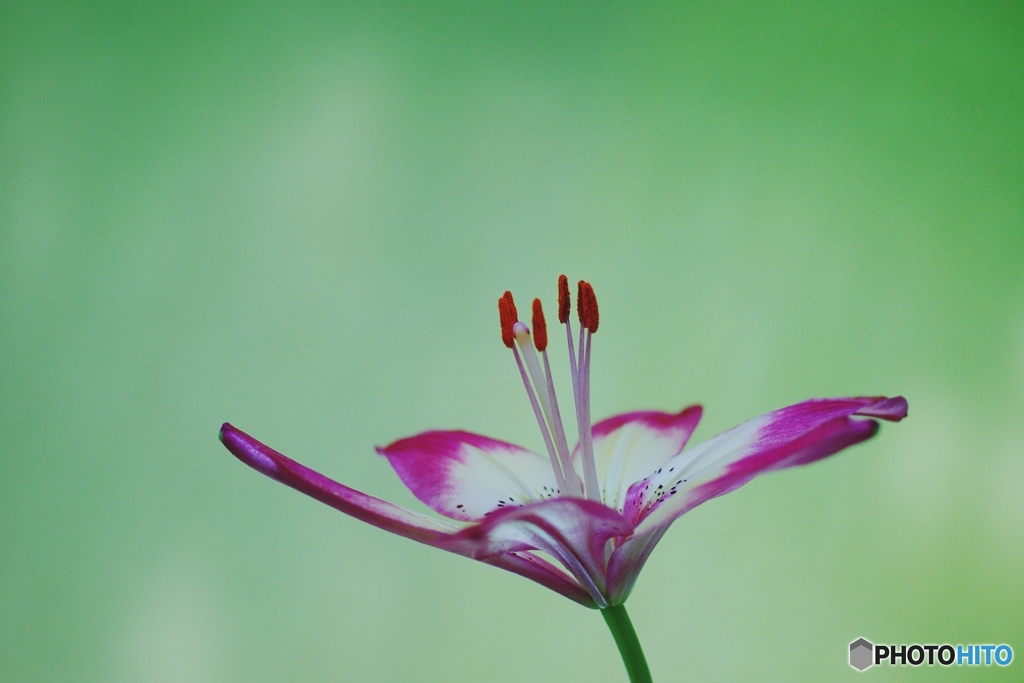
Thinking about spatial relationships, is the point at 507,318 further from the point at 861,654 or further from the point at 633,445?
the point at 861,654

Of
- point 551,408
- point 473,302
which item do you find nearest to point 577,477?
point 551,408

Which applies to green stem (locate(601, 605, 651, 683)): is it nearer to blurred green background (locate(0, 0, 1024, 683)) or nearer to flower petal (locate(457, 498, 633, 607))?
flower petal (locate(457, 498, 633, 607))

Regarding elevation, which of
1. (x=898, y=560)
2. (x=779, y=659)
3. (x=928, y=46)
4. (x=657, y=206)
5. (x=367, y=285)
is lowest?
(x=779, y=659)

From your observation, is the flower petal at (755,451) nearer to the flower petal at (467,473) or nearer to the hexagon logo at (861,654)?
the flower petal at (467,473)

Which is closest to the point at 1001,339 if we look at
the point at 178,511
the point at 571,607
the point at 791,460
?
the point at 571,607

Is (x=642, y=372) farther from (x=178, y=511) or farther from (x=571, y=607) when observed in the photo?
(x=178, y=511)
